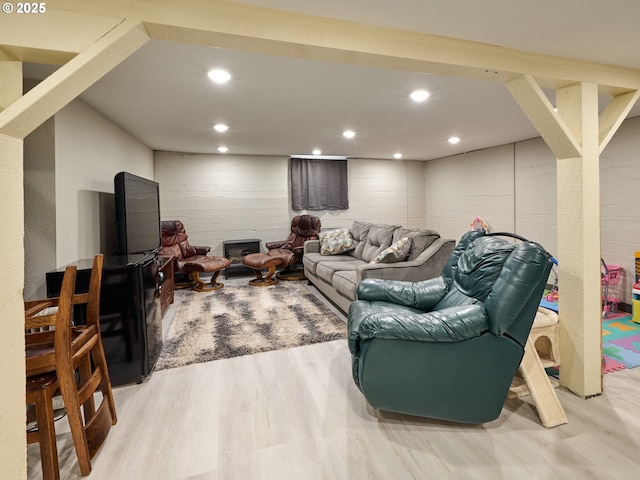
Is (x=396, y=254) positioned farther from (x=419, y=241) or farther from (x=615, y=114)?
(x=615, y=114)

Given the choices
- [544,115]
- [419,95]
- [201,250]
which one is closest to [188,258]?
[201,250]

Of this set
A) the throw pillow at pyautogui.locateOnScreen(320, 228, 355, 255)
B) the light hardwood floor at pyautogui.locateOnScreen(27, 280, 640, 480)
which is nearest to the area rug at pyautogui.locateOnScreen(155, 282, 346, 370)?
the light hardwood floor at pyautogui.locateOnScreen(27, 280, 640, 480)

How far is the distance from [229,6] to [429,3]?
907 millimetres

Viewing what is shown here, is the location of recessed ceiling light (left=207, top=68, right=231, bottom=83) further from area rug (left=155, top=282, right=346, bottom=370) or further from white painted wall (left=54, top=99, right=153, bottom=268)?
area rug (left=155, top=282, right=346, bottom=370)

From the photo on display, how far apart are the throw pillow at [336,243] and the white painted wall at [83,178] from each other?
2.83 m

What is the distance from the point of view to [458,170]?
627 cm

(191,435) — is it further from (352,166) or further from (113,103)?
(352,166)

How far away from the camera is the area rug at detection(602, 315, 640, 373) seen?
2.49m

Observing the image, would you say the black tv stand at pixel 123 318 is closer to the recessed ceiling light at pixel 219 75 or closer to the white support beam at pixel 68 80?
the white support beam at pixel 68 80

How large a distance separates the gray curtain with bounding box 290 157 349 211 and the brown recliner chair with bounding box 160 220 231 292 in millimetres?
1979

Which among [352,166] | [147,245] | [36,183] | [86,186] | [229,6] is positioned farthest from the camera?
[352,166]

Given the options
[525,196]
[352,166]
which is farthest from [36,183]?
[525,196]

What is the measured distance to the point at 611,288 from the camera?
392cm

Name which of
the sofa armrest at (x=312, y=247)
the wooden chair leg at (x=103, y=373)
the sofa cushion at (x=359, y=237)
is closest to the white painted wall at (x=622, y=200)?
the sofa cushion at (x=359, y=237)
